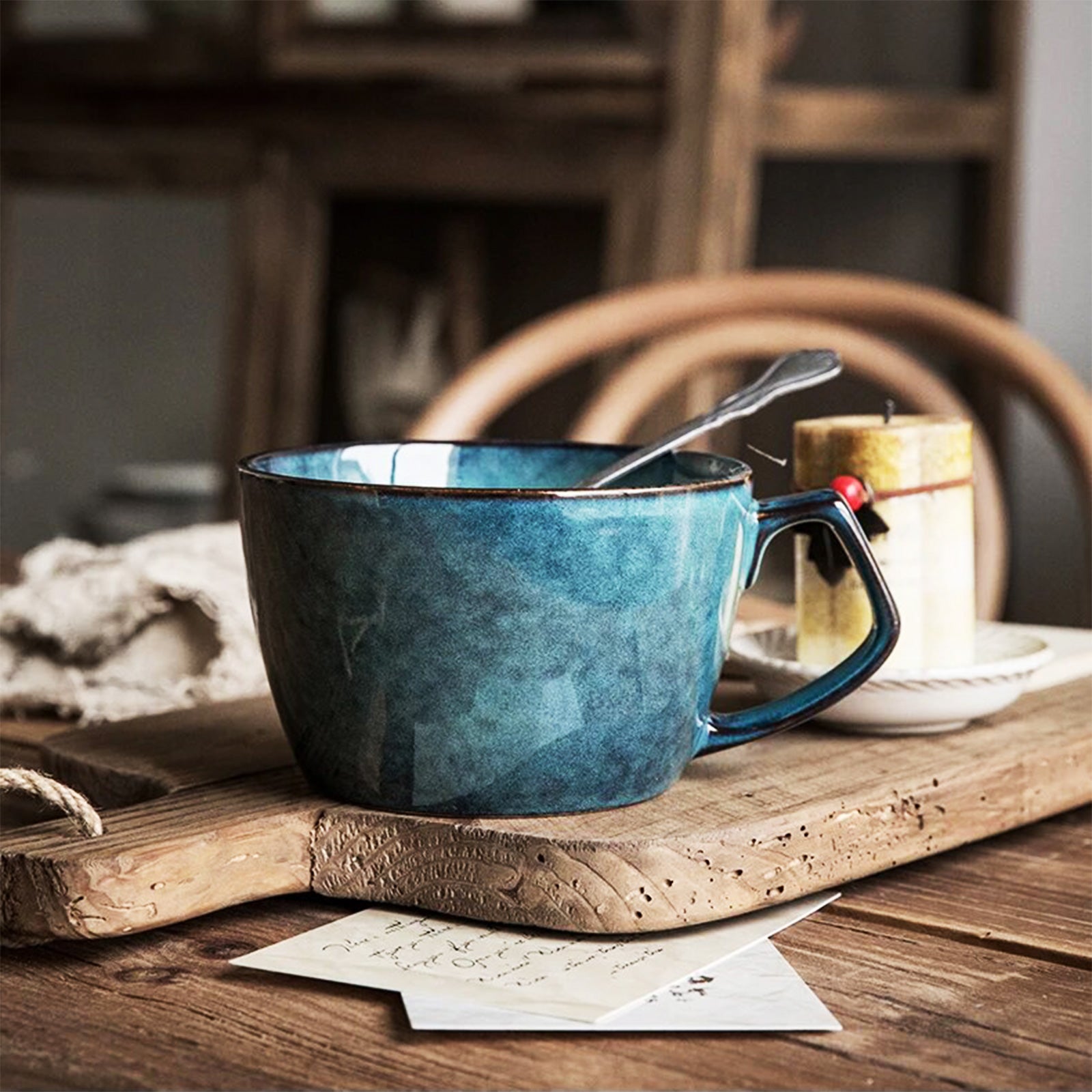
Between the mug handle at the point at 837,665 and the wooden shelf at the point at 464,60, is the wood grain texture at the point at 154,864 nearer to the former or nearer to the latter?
the mug handle at the point at 837,665

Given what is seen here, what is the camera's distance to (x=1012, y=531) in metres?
2.04

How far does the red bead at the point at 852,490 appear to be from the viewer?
1.96 feet

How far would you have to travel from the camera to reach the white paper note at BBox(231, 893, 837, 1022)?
1.41 feet

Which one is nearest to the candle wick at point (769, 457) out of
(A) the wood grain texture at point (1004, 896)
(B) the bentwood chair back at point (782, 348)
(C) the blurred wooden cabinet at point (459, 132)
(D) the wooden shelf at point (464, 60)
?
(A) the wood grain texture at point (1004, 896)

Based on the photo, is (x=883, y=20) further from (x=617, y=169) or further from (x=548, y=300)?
(x=548, y=300)

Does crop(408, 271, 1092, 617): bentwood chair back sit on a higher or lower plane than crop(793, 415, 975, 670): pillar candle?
higher

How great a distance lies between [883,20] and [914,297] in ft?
3.48

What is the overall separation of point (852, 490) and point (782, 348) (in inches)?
25.3

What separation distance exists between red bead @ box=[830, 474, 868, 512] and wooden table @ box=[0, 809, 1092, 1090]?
15 centimetres

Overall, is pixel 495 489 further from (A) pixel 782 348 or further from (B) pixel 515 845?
(A) pixel 782 348

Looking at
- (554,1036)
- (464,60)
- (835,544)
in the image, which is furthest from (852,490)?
(464,60)

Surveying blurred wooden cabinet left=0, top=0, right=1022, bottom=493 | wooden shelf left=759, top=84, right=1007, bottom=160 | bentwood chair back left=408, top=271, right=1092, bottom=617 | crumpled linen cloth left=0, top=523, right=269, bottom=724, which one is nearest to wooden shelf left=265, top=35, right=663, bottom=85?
blurred wooden cabinet left=0, top=0, right=1022, bottom=493

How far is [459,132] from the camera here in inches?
86.7

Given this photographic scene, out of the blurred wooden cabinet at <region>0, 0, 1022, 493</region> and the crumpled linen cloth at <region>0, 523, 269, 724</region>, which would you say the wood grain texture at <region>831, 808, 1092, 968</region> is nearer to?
the crumpled linen cloth at <region>0, 523, 269, 724</region>
